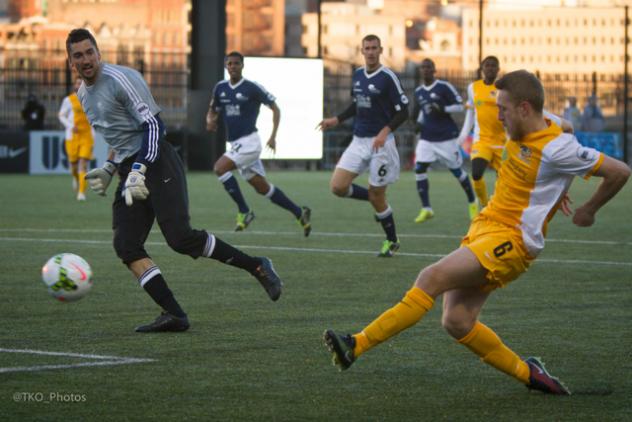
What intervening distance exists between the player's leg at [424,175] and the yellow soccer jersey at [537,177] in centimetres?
1215

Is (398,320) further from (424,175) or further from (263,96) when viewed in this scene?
(424,175)

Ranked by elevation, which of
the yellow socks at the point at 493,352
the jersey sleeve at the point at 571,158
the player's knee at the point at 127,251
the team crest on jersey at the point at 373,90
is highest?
the team crest on jersey at the point at 373,90

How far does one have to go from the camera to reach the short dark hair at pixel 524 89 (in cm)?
657

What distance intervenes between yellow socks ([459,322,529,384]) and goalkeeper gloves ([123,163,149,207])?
96.1 inches

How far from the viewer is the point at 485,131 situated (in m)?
18.2

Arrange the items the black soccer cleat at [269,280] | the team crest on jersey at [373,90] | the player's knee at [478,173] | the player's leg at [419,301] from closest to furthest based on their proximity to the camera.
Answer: the player's leg at [419,301] < the black soccer cleat at [269,280] < the team crest on jersey at [373,90] < the player's knee at [478,173]

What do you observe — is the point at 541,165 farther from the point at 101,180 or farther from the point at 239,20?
the point at 239,20

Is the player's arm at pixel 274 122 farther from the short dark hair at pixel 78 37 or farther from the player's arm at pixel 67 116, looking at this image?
the player's arm at pixel 67 116

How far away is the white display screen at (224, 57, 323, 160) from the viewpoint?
37.7 meters

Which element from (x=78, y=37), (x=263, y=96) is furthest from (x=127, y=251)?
(x=263, y=96)

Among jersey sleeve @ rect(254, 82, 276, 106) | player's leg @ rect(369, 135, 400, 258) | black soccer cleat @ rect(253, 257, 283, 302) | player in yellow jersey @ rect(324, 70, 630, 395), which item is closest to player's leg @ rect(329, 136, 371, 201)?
player's leg @ rect(369, 135, 400, 258)

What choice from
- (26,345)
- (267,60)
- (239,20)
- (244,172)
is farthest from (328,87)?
(26,345)

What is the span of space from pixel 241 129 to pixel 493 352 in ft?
37.5

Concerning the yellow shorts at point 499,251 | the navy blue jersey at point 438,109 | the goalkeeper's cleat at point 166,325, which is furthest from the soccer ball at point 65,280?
the navy blue jersey at point 438,109
